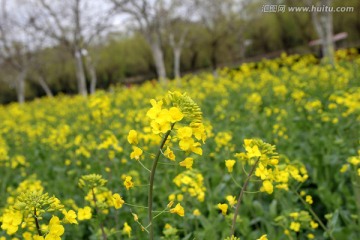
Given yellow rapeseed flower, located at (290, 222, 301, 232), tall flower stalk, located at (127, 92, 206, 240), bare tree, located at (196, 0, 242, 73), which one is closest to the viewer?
tall flower stalk, located at (127, 92, 206, 240)

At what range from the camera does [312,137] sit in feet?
14.0

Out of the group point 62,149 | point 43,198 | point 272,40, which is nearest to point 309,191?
point 43,198

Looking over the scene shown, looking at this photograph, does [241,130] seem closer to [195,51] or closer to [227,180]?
[227,180]

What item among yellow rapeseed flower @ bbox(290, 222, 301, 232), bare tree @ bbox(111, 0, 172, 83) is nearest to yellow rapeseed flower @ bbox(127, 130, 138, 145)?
yellow rapeseed flower @ bbox(290, 222, 301, 232)

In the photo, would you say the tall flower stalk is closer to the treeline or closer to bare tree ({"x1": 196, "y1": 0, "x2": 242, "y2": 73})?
the treeline

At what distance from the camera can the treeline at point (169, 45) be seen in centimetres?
1898

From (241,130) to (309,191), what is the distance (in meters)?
1.67

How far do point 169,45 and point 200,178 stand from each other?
28984 millimetres

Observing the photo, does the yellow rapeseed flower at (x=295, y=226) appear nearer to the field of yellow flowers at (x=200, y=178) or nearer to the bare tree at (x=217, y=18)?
the field of yellow flowers at (x=200, y=178)

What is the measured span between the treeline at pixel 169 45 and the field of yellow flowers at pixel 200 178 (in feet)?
31.0

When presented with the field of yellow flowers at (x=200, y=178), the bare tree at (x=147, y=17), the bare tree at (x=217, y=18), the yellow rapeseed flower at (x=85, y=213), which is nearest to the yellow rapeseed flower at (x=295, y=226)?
the field of yellow flowers at (x=200, y=178)

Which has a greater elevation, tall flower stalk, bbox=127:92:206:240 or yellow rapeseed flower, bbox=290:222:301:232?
tall flower stalk, bbox=127:92:206:240

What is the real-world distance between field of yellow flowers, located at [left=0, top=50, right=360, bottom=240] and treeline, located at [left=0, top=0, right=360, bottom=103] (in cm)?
944

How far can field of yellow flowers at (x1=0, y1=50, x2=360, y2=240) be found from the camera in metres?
1.33
